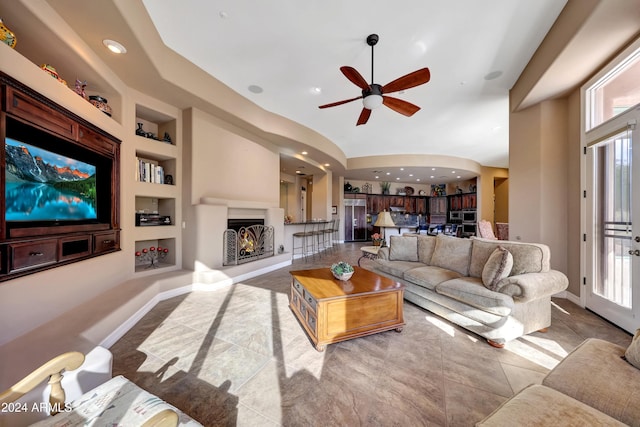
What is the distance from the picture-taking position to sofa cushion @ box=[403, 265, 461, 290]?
279 cm

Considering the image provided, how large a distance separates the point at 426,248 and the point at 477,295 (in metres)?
1.39

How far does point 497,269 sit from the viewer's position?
7.57 feet

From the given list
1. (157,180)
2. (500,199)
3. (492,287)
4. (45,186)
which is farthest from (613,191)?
(500,199)

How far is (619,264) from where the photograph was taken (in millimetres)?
2646

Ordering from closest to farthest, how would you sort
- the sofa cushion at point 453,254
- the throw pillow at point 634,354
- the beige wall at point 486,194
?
the throw pillow at point 634,354, the sofa cushion at point 453,254, the beige wall at point 486,194

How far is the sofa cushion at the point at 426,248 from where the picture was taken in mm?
3574

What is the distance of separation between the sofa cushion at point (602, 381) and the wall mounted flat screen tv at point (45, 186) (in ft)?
12.1

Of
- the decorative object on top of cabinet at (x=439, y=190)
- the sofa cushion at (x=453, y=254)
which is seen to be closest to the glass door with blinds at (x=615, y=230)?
the sofa cushion at (x=453, y=254)

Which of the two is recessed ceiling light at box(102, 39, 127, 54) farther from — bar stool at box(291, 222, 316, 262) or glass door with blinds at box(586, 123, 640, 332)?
glass door with blinds at box(586, 123, 640, 332)

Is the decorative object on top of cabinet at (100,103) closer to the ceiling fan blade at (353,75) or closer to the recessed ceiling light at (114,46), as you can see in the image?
the recessed ceiling light at (114,46)

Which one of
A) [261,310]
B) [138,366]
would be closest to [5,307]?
[138,366]

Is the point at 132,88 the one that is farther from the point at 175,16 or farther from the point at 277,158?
the point at 277,158

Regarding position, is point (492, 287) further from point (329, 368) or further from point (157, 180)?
point (157, 180)

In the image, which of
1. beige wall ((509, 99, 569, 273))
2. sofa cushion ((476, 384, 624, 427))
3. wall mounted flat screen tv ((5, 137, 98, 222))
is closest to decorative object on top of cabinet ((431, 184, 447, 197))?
beige wall ((509, 99, 569, 273))
